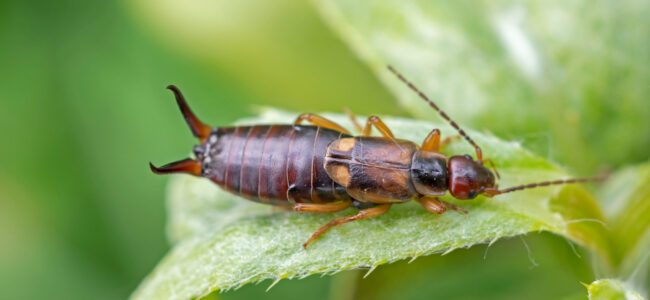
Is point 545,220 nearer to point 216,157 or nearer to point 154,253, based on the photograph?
point 216,157

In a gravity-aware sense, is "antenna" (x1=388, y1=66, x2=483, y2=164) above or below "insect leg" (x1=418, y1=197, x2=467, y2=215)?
above

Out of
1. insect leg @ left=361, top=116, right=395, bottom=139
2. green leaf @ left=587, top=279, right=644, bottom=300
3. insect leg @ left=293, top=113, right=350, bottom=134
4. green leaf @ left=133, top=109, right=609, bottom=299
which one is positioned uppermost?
insect leg @ left=293, top=113, right=350, bottom=134

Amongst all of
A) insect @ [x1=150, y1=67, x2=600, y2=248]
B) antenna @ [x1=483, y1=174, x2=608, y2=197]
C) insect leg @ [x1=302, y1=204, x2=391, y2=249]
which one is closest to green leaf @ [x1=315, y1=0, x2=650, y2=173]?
insect @ [x1=150, y1=67, x2=600, y2=248]

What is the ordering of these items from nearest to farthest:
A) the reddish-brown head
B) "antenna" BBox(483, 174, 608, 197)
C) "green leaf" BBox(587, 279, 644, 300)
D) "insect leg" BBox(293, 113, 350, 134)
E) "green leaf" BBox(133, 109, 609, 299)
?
"green leaf" BBox(587, 279, 644, 300), "green leaf" BBox(133, 109, 609, 299), "antenna" BBox(483, 174, 608, 197), the reddish-brown head, "insect leg" BBox(293, 113, 350, 134)

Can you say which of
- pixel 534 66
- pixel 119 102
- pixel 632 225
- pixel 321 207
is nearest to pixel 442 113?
pixel 534 66

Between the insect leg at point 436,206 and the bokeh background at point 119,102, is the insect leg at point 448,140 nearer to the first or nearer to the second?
the insect leg at point 436,206

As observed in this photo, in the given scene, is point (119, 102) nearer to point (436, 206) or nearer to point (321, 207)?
point (321, 207)

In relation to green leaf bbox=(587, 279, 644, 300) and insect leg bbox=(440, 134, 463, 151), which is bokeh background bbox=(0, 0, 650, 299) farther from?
green leaf bbox=(587, 279, 644, 300)

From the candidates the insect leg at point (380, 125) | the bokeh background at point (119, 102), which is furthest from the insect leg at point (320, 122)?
the bokeh background at point (119, 102)
